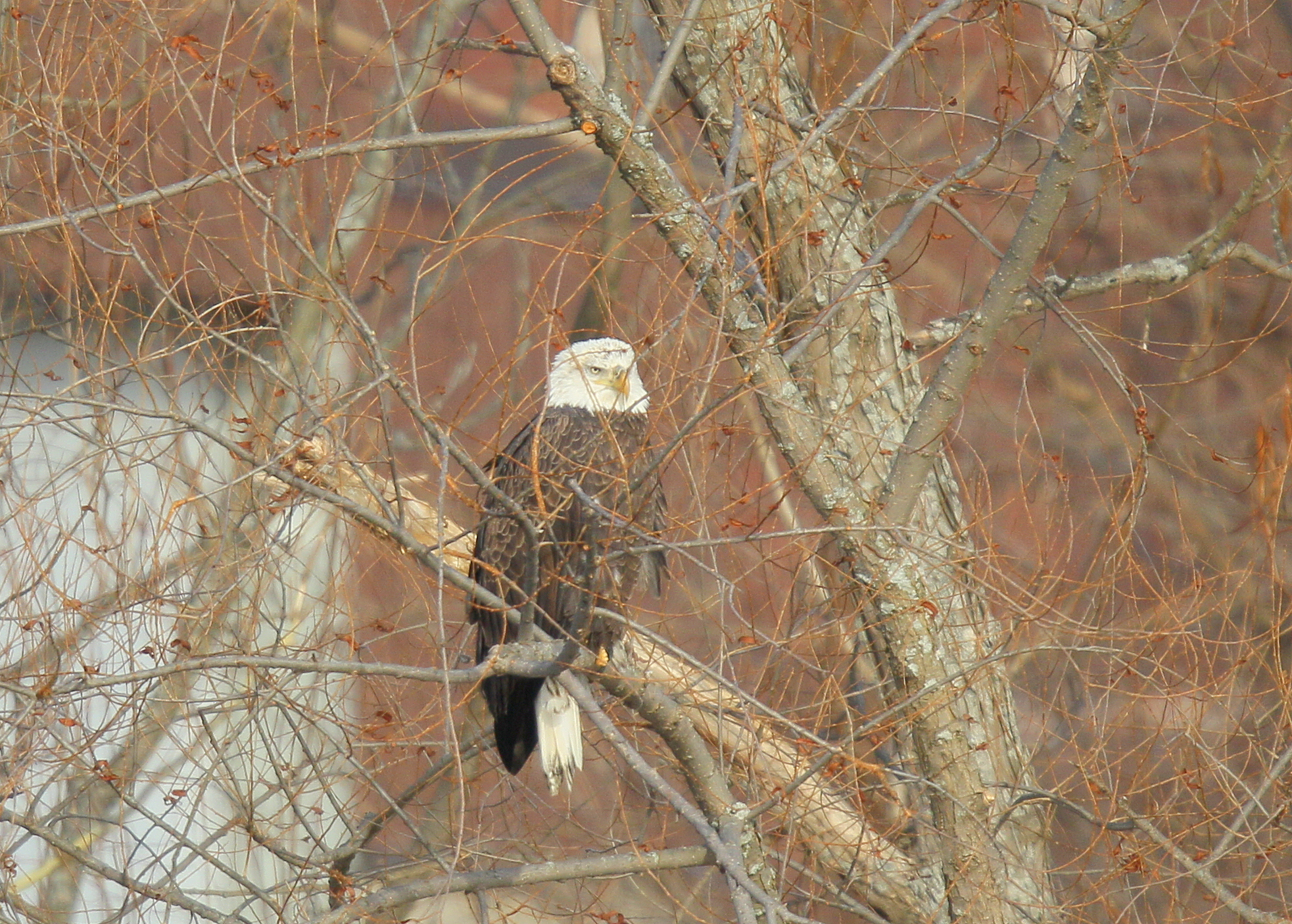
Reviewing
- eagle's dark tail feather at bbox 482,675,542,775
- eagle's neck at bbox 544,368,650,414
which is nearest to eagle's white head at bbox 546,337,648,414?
eagle's neck at bbox 544,368,650,414

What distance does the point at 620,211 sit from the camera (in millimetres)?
5574

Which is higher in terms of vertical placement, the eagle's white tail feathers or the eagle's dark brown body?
the eagle's dark brown body

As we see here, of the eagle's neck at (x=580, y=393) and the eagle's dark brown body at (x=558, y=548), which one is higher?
the eagle's neck at (x=580, y=393)

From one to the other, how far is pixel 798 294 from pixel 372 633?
3039mm

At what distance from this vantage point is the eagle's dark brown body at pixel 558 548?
9.29 ft

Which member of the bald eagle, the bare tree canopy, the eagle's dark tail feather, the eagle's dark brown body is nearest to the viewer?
the bare tree canopy

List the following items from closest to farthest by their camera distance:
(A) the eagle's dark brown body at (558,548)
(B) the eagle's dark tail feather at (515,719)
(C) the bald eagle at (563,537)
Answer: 1. (A) the eagle's dark brown body at (558,548)
2. (C) the bald eagle at (563,537)
3. (B) the eagle's dark tail feather at (515,719)

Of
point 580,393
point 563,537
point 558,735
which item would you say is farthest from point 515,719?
point 580,393

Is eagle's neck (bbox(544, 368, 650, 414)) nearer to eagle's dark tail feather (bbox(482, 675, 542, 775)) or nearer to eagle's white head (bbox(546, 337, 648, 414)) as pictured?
eagle's white head (bbox(546, 337, 648, 414))

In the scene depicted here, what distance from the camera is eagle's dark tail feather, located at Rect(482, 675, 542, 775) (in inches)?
144

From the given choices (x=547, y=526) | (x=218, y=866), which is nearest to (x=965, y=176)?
(x=547, y=526)

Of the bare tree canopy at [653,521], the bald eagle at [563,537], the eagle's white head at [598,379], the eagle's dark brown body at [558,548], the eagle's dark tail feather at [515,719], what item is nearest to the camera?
the bare tree canopy at [653,521]

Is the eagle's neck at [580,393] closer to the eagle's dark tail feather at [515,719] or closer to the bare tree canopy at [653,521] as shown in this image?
the bare tree canopy at [653,521]

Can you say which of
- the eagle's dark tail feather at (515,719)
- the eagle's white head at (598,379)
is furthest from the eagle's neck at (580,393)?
the eagle's dark tail feather at (515,719)
